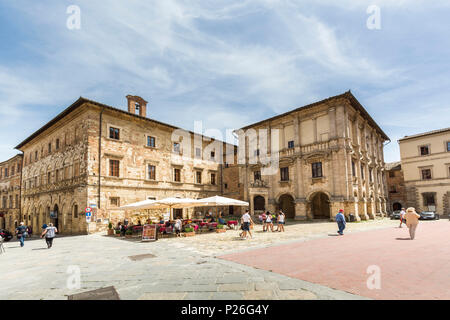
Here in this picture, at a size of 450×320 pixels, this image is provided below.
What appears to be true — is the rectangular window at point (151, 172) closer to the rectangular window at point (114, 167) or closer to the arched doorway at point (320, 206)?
the rectangular window at point (114, 167)

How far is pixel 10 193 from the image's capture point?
37.3 meters

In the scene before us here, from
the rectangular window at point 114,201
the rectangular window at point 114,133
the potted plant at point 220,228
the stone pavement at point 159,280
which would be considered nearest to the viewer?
the stone pavement at point 159,280

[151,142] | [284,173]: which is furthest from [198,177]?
[284,173]

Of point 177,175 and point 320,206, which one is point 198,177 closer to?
point 177,175

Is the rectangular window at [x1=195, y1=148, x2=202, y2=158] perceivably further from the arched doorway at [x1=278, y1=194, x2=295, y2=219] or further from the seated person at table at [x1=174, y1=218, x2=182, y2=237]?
the seated person at table at [x1=174, y1=218, x2=182, y2=237]

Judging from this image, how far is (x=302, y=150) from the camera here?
27016mm

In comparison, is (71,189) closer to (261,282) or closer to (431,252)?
(261,282)

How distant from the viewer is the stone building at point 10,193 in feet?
115

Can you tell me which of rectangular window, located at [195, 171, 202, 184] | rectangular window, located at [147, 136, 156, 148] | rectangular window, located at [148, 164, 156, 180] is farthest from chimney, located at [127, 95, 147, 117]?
rectangular window, located at [195, 171, 202, 184]

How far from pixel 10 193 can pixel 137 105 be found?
26.9 metres

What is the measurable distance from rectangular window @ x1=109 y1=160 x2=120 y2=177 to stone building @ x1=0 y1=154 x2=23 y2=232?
61.2 feet

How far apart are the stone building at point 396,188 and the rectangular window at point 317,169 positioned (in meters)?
20.5

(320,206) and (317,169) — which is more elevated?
(317,169)

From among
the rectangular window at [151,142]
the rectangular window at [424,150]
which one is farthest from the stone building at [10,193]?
the rectangular window at [424,150]
